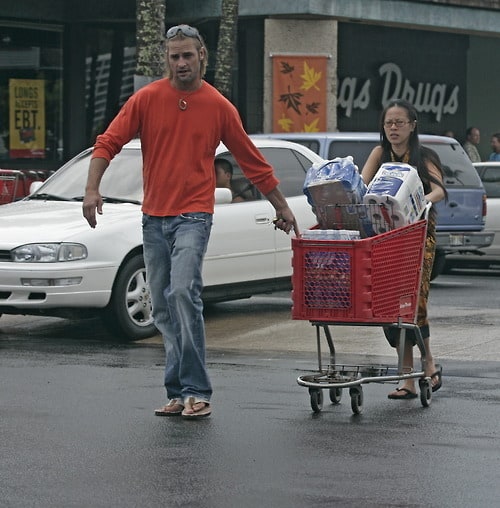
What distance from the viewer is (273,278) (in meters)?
13.6

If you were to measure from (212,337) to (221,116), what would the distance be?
439cm

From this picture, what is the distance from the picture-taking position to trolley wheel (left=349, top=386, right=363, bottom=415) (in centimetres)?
838

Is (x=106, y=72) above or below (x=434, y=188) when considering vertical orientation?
above

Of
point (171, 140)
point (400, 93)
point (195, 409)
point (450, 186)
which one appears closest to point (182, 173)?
point (171, 140)

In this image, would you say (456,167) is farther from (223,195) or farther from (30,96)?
(30,96)

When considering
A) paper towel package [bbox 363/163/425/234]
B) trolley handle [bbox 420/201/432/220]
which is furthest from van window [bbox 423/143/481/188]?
paper towel package [bbox 363/163/425/234]

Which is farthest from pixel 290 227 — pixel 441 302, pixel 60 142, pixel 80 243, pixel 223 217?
pixel 60 142

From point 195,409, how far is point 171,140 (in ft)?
4.64

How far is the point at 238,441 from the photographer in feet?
24.8

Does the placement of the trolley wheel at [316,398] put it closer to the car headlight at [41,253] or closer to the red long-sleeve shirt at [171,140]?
the red long-sleeve shirt at [171,140]

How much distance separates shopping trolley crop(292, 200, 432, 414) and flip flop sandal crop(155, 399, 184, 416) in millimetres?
675

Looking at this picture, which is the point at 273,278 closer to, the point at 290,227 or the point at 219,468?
the point at 290,227

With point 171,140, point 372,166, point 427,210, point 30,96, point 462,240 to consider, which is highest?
point 30,96

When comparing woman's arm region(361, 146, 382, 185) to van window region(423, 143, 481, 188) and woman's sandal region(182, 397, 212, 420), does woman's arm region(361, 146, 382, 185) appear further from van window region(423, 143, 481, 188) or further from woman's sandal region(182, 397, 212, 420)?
van window region(423, 143, 481, 188)
